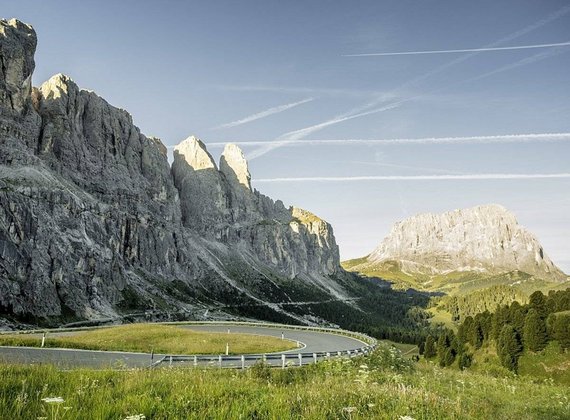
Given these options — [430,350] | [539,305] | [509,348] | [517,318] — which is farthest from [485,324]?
[509,348]

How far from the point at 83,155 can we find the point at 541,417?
20742 cm

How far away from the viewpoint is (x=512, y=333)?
11088 cm

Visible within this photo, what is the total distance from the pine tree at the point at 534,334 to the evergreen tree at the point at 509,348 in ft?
8.63

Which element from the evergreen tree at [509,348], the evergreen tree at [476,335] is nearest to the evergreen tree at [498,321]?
the evergreen tree at [476,335]

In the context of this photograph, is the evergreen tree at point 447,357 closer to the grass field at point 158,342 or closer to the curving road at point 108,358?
the curving road at point 108,358

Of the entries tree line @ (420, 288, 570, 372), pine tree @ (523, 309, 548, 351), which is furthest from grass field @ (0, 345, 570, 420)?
pine tree @ (523, 309, 548, 351)

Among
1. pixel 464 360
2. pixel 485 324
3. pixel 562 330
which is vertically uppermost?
pixel 562 330

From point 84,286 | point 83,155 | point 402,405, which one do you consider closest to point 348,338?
point 402,405

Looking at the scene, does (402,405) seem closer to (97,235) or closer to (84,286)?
(84,286)

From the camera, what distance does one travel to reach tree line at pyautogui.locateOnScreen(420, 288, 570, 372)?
344 feet

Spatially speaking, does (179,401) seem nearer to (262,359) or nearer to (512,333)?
(262,359)

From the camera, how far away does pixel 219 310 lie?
19150 centimetres

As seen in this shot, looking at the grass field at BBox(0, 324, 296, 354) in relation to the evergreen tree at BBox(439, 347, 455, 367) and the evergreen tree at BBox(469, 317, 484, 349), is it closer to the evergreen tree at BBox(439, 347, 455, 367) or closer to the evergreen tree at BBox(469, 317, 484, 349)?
the evergreen tree at BBox(439, 347, 455, 367)

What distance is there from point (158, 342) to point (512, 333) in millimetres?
104927
